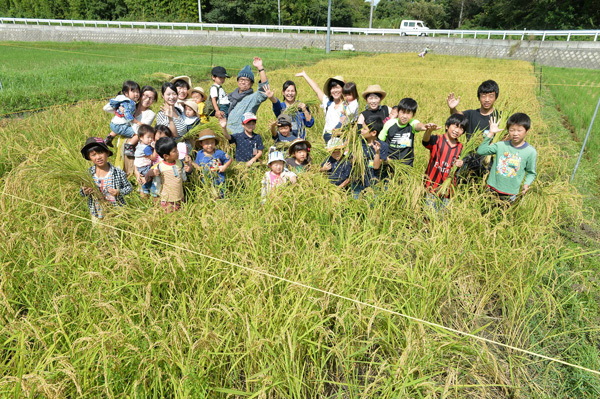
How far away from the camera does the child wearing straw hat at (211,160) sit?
10.5 feet

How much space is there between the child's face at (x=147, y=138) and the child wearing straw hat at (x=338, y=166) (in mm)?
1647

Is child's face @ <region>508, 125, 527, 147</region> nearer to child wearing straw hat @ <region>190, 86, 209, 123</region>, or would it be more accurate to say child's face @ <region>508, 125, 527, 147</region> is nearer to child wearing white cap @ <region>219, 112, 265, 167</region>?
child wearing white cap @ <region>219, 112, 265, 167</region>

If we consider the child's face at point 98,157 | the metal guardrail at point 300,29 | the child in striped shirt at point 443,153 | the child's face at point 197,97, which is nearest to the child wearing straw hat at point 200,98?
the child's face at point 197,97

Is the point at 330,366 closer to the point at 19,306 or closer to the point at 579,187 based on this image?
the point at 19,306

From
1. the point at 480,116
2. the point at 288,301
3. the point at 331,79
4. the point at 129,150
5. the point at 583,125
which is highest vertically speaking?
the point at 331,79

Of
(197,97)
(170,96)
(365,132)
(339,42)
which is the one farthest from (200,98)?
(339,42)

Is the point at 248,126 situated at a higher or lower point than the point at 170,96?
lower

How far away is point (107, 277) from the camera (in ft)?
6.85

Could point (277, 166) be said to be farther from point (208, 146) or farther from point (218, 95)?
point (218, 95)

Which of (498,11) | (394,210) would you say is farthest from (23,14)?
(394,210)

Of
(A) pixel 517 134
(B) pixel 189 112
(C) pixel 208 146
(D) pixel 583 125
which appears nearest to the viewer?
(A) pixel 517 134

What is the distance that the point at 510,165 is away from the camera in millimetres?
2857

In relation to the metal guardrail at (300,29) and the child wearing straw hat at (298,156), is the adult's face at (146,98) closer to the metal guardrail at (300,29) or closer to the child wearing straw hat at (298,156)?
the child wearing straw hat at (298,156)

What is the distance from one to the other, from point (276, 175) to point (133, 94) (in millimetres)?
1878
